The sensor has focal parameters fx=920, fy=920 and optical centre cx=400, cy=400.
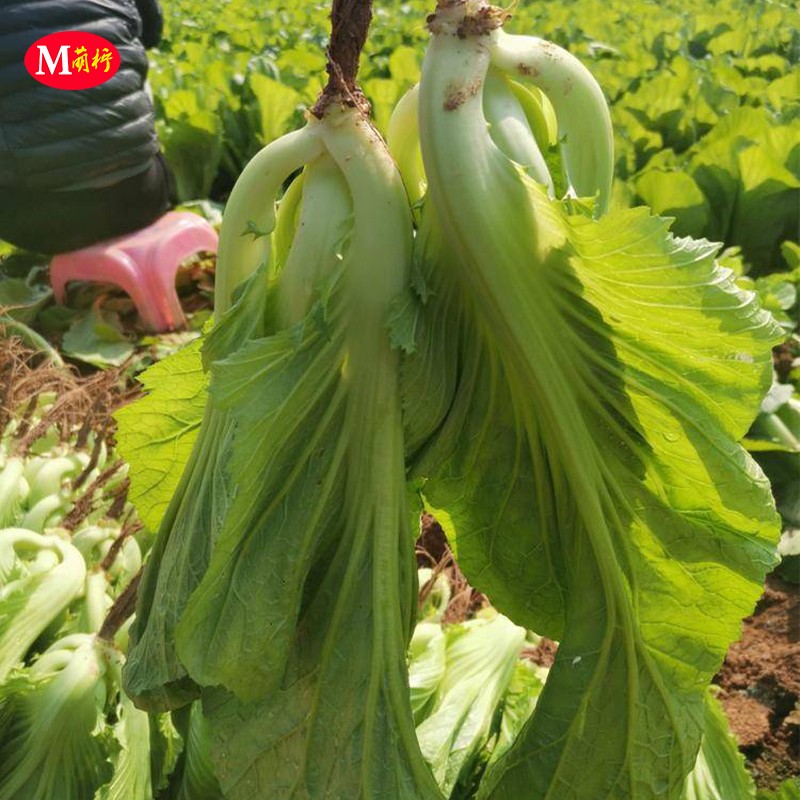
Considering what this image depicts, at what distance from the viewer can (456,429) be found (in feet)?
4.15

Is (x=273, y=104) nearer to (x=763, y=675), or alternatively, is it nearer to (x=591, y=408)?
(x=763, y=675)

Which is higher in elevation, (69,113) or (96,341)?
(69,113)

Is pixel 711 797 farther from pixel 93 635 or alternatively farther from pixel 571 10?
pixel 571 10

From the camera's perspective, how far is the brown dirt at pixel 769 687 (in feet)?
7.63

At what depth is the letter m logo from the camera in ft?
11.5

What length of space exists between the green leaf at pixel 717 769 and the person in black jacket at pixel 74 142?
10.1ft

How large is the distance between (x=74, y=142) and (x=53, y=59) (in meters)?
0.31

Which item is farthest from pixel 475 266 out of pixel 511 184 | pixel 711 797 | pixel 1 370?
pixel 1 370

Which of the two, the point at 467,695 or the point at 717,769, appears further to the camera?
the point at 467,695

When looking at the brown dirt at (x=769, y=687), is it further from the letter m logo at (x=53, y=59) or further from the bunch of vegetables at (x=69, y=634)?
the letter m logo at (x=53, y=59)

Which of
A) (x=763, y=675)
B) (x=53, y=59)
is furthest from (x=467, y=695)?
(x=53, y=59)

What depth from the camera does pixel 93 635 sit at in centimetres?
190

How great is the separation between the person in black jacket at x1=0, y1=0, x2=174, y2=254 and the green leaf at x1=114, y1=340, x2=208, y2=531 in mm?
2487

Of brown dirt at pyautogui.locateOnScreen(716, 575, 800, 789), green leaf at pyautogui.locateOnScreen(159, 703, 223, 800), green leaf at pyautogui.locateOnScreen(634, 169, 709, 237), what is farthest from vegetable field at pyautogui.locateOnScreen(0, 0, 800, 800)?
green leaf at pyautogui.locateOnScreen(634, 169, 709, 237)
